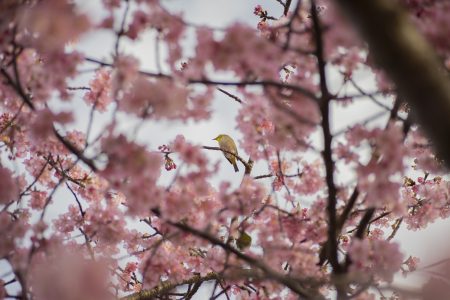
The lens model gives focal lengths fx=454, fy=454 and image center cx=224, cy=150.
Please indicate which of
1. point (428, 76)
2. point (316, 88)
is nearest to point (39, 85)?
point (316, 88)

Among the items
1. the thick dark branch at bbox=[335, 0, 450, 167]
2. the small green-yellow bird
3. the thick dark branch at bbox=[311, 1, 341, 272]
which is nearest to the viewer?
the thick dark branch at bbox=[335, 0, 450, 167]

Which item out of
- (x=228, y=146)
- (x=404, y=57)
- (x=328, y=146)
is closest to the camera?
(x=404, y=57)

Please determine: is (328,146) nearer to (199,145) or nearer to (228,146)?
(199,145)

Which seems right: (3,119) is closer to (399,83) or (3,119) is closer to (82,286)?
(82,286)

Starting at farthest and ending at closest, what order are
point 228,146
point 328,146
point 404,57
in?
point 228,146, point 328,146, point 404,57

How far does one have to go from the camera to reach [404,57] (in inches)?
63.9

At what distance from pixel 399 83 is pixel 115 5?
2.17 meters

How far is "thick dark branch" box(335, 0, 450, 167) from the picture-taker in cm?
161

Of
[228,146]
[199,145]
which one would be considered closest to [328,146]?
[199,145]

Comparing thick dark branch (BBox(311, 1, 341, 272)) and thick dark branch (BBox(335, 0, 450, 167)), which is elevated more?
thick dark branch (BBox(311, 1, 341, 272))

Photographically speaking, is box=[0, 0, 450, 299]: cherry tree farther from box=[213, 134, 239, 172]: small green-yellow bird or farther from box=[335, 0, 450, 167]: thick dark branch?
box=[213, 134, 239, 172]: small green-yellow bird

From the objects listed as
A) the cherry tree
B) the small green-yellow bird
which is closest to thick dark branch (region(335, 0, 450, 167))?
the cherry tree

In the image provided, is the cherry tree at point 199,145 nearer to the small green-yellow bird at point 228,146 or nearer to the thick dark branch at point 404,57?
the thick dark branch at point 404,57

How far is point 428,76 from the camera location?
5.32 feet
